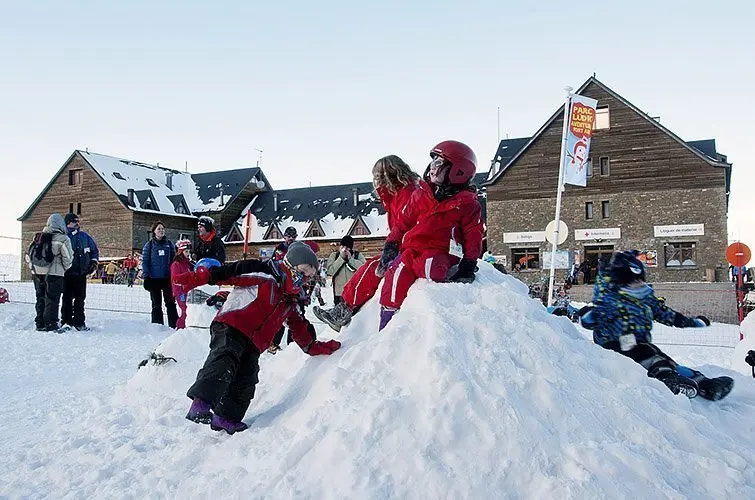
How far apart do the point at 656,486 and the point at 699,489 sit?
26cm

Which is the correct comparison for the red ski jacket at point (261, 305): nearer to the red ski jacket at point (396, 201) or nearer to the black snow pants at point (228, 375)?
the black snow pants at point (228, 375)

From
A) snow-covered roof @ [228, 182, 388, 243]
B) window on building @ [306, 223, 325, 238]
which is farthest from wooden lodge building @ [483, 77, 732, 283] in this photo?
window on building @ [306, 223, 325, 238]

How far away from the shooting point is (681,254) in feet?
90.6

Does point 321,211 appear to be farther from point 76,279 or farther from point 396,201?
point 396,201

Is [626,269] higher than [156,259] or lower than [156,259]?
higher

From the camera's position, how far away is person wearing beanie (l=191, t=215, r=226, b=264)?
8.00 metres

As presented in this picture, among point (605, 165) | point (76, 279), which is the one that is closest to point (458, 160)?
point (76, 279)

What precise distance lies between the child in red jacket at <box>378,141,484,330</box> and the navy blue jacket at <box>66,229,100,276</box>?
655 cm

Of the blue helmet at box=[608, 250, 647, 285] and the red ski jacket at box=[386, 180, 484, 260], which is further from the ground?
the red ski jacket at box=[386, 180, 484, 260]

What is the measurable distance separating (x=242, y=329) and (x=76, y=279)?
22.0ft

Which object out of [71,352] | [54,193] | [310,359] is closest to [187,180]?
[54,193]

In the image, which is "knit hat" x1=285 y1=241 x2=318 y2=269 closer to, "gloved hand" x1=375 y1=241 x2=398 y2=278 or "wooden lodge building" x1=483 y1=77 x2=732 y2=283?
"gloved hand" x1=375 y1=241 x2=398 y2=278

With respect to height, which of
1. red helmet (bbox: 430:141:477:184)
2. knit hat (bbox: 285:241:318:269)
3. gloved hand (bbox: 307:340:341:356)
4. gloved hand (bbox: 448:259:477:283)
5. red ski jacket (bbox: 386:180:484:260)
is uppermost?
red helmet (bbox: 430:141:477:184)

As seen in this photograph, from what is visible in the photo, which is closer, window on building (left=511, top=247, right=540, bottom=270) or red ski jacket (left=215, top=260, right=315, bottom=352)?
red ski jacket (left=215, top=260, right=315, bottom=352)
